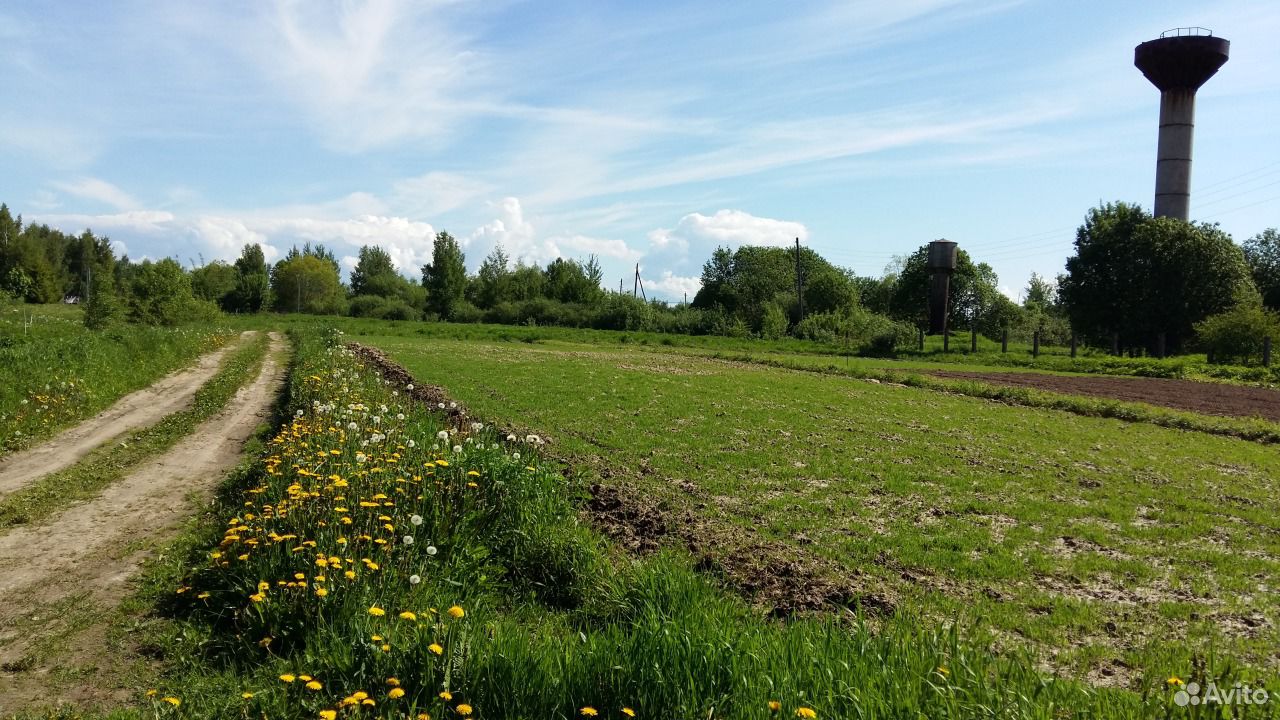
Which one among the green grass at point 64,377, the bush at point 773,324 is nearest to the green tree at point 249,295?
the bush at point 773,324

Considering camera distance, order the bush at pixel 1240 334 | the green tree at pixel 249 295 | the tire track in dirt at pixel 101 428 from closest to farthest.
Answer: the tire track in dirt at pixel 101 428 → the bush at pixel 1240 334 → the green tree at pixel 249 295

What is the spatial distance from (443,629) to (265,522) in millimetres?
2824

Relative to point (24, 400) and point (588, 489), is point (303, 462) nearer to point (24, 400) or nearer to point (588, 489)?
point (588, 489)

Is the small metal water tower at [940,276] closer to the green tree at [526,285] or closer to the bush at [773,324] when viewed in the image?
the bush at [773,324]

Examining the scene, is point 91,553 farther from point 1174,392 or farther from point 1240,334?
point 1240,334

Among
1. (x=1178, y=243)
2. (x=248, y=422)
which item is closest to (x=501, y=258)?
(x=1178, y=243)

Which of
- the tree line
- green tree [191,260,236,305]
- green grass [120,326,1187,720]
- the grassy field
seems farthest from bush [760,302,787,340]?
green tree [191,260,236,305]

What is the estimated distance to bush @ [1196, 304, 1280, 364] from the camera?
133 feet

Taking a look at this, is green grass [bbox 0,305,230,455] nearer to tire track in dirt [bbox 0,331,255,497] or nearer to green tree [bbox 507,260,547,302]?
tire track in dirt [bbox 0,331,255,497]

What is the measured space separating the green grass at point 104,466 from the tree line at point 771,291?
97.4 ft

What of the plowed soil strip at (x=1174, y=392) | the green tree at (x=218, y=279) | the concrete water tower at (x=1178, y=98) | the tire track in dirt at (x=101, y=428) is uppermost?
the concrete water tower at (x=1178, y=98)

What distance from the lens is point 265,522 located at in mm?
6648

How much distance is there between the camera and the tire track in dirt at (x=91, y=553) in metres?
5.25

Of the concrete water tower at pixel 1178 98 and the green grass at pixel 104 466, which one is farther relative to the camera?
the concrete water tower at pixel 1178 98
